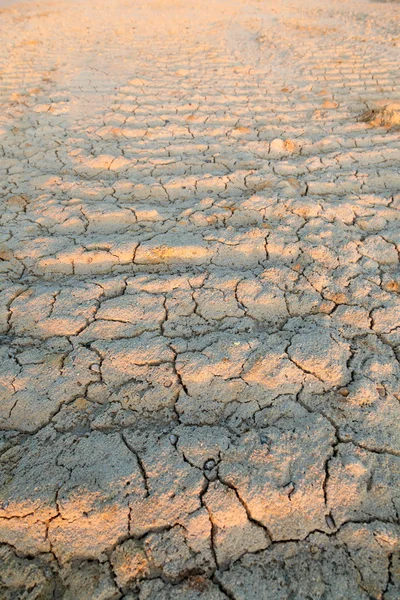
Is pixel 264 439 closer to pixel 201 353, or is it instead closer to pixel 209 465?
pixel 209 465

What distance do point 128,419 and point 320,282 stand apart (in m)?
1.20

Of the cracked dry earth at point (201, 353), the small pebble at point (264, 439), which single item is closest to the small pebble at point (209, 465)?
the cracked dry earth at point (201, 353)

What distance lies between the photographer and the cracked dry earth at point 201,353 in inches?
48.5

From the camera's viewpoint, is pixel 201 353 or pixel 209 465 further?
pixel 201 353

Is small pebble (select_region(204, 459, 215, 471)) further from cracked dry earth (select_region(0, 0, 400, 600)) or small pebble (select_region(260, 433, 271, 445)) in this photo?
small pebble (select_region(260, 433, 271, 445))

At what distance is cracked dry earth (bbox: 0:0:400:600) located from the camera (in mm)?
1231

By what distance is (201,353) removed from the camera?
1.76 metres

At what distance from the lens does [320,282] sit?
208 centimetres

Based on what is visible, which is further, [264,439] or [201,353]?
[201,353]

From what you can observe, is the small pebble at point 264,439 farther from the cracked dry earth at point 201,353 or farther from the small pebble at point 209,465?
the small pebble at point 209,465

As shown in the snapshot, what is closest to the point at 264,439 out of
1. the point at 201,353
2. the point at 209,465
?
the point at 209,465

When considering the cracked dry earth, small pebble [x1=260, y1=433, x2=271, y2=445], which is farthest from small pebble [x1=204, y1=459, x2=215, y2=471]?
small pebble [x1=260, y1=433, x2=271, y2=445]

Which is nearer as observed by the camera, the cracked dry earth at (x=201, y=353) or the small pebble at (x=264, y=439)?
the cracked dry earth at (x=201, y=353)

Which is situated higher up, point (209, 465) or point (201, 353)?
point (201, 353)
